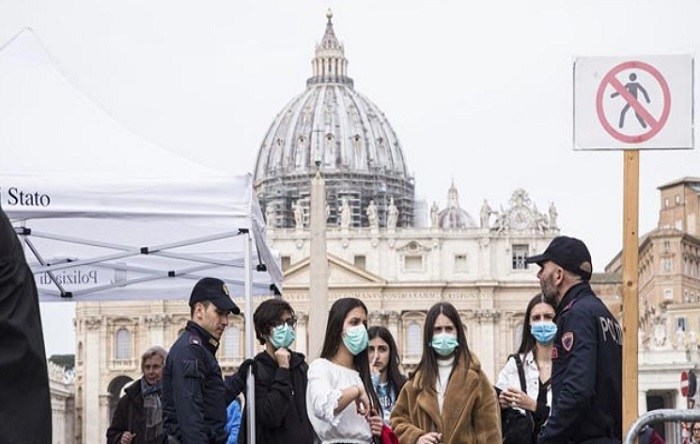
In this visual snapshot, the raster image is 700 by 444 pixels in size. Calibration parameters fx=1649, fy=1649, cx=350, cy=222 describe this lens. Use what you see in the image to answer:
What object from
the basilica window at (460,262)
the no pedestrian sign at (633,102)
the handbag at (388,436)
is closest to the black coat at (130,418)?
the handbag at (388,436)

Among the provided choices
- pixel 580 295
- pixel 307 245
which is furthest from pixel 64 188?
pixel 307 245

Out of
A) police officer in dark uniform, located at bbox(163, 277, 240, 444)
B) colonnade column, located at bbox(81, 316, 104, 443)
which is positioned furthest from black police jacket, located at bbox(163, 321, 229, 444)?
colonnade column, located at bbox(81, 316, 104, 443)

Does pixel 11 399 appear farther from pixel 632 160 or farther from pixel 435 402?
pixel 435 402

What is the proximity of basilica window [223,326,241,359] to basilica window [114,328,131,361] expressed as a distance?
5.29 metres

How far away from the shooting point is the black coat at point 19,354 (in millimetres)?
2982

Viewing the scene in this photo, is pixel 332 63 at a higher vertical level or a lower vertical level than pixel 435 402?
higher

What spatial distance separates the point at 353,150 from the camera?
108500 mm

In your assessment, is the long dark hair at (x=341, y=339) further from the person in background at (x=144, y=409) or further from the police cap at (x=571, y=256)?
the person in background at (x=144, y=409)

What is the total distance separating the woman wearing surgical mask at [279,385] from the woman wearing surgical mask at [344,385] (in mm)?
661

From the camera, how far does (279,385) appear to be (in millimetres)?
7578

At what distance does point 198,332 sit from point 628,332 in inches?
87.0

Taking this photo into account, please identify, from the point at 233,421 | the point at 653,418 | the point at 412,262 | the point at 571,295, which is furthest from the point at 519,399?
the point at 412,262

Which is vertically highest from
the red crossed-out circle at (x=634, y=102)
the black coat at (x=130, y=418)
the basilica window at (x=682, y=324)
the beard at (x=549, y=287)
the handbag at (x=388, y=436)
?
the red crossed-out circle at (x=634, y=102)

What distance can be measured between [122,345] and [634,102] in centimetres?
8458
